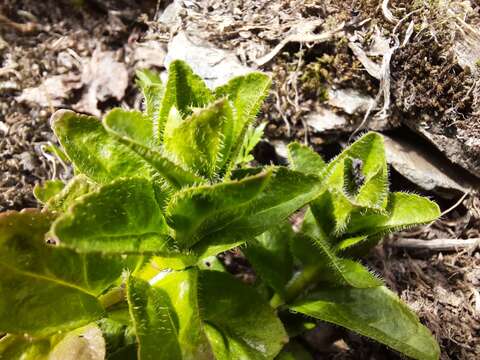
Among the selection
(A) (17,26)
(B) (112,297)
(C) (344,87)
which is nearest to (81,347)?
(B) (112,297)

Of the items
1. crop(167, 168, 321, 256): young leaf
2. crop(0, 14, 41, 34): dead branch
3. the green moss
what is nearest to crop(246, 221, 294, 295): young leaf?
crop(167, 168, 321, 256): young leaf

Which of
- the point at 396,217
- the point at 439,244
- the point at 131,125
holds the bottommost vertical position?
the point at 439,244

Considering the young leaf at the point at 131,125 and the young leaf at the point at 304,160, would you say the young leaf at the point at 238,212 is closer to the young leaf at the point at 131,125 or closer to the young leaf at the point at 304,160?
the young leaf at the point at 131,125

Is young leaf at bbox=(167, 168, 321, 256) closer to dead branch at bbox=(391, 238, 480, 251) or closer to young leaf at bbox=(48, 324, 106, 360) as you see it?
young leaf at bbox=(48, 324, 106, 360)

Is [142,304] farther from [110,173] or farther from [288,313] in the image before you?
[288,313]

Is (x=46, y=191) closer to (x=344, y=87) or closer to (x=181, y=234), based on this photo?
(x=181, y=234)

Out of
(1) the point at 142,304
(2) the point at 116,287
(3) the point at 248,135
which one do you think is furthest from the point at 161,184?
(3) the point at 248,135
